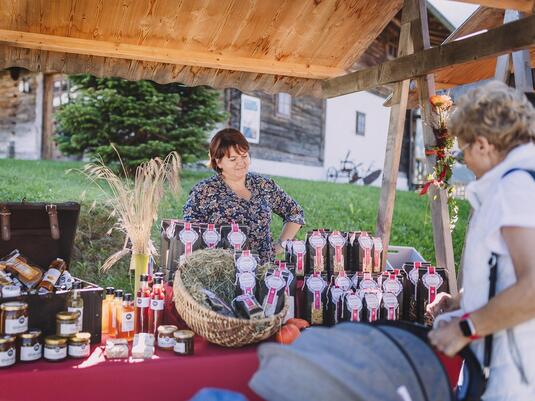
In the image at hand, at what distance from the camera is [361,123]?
19.0 m

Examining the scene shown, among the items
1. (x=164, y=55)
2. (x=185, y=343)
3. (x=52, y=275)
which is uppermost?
(x=164, y=55)

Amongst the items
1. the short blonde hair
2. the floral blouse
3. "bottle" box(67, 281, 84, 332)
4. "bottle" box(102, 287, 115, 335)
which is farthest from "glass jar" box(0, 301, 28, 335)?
the short blonde hair

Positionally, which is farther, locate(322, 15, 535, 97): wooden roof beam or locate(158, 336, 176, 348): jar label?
locate(322, 15, 535, 97): wooden roof beam

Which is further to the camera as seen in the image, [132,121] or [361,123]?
[361,123]

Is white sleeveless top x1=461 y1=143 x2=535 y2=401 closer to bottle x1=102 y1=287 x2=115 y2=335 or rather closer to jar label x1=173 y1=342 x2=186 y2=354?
jar label x1=173 y1=342 x2=186 y2=354

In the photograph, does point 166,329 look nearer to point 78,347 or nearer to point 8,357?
point 78,347

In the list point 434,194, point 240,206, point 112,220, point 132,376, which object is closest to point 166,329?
point 132,376

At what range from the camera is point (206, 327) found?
2.39 metres

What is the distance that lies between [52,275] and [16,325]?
540 millimetres

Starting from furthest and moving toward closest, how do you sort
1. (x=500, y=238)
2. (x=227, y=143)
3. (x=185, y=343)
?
(x=227, y=143) → (x=185, y=343) → (x=500, y=238)

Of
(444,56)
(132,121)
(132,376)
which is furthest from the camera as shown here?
(132,121)

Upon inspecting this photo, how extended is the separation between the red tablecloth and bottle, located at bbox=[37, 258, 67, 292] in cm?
42

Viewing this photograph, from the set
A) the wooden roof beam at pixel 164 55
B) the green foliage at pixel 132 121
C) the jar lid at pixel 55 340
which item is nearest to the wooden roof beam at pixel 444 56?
the wooden roof beam at pixel 164 55

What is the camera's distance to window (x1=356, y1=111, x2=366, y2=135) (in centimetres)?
1886
